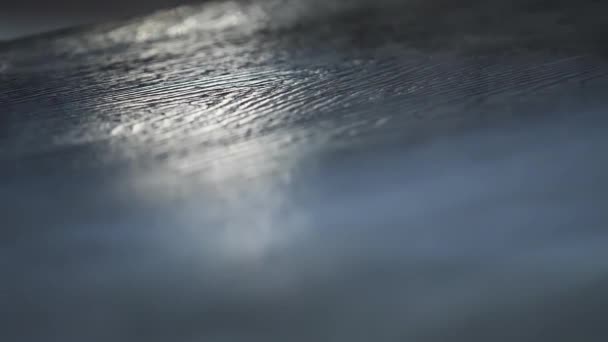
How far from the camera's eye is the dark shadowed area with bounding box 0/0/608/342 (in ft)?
2.24

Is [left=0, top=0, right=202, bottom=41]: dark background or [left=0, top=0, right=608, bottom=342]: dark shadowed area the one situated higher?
[left=0, top=0, right=202, bottom=41]: dark background

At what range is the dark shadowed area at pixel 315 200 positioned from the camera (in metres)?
0.68

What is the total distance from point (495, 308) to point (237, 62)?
3.13 ft

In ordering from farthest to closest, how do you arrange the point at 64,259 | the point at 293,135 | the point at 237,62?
the point at 237,62
the point at 293,135
the point at 64,259

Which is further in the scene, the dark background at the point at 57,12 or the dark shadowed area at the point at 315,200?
the dark background at the point at 57,12

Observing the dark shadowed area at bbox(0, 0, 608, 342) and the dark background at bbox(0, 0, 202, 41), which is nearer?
the dark shadowed area at bbox(0, 0, 608, 342)

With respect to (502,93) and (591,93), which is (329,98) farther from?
(591,93)

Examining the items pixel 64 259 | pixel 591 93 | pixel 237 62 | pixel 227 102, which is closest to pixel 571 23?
pixel 591 93

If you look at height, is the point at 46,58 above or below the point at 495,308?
above

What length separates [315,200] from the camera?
86 centimetres

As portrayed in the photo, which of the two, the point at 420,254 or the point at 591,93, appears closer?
the point at 420,254

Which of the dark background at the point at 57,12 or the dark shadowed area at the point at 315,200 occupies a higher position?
the dark background at the point at 57,12

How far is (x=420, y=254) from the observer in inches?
29.8

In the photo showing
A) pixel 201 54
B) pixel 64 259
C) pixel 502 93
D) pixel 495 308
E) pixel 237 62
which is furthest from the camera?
pixel 201 54
